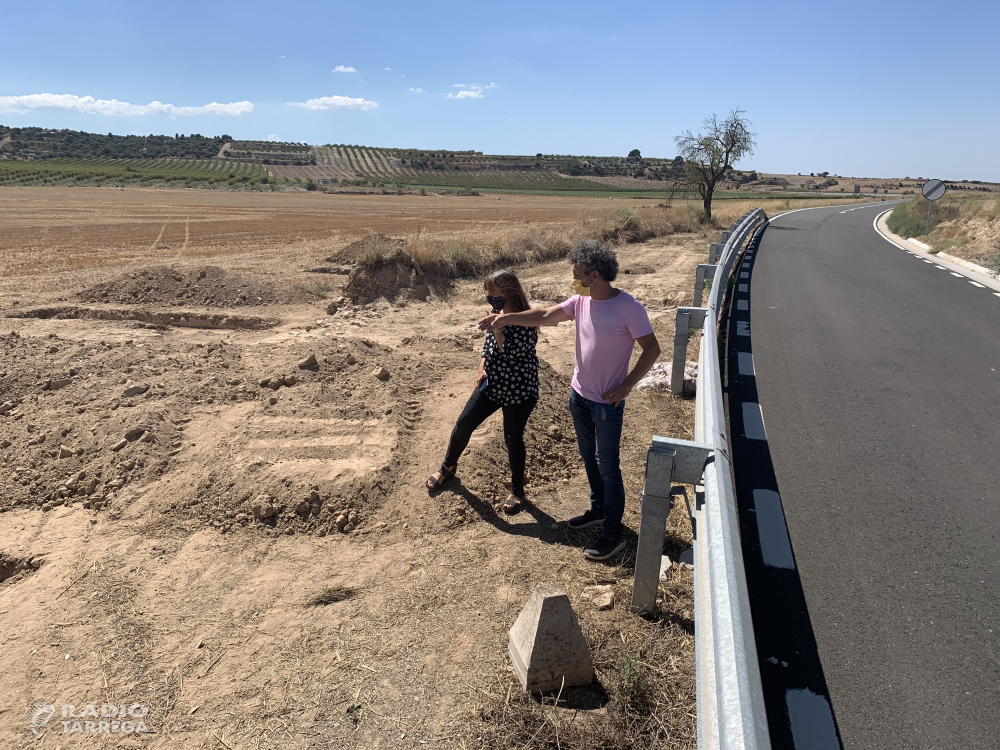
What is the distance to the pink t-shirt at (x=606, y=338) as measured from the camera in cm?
381

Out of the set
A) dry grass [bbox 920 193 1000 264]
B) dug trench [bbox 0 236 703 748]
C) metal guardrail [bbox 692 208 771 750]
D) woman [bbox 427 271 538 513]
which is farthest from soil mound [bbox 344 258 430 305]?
dry grass [bbox 920 193 1000 264]

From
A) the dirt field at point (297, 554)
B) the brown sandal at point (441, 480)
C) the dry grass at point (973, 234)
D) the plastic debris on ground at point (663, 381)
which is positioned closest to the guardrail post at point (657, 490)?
the dirt field at point (297, 554)

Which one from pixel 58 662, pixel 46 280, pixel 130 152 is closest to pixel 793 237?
pixel 46 280

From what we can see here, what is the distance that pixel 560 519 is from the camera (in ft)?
15.3

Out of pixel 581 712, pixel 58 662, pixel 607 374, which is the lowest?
pixel 58 662

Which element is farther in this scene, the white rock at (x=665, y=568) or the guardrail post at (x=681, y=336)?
the guardrail post at (x=681, y=336)

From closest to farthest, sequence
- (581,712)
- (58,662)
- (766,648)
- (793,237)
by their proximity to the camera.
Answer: (581,712) → (766,648) → (58,662) → (793,237)

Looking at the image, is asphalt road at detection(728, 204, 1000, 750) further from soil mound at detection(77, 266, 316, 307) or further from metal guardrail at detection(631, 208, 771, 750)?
soil mound at detection(77, 266, 316, 307)

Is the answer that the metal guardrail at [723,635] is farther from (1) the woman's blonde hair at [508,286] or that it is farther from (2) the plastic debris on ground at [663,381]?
(2) the plastic debris on ground at [663,381]

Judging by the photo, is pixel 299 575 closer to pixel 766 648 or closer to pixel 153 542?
pixel 153 542

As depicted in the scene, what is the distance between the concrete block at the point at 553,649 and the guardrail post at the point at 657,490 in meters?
0.52

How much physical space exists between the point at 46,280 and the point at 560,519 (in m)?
15.4

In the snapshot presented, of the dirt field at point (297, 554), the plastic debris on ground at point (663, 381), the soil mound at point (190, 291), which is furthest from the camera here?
the soil mound at point (190, 291)

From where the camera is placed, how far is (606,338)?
3857 millimetres
